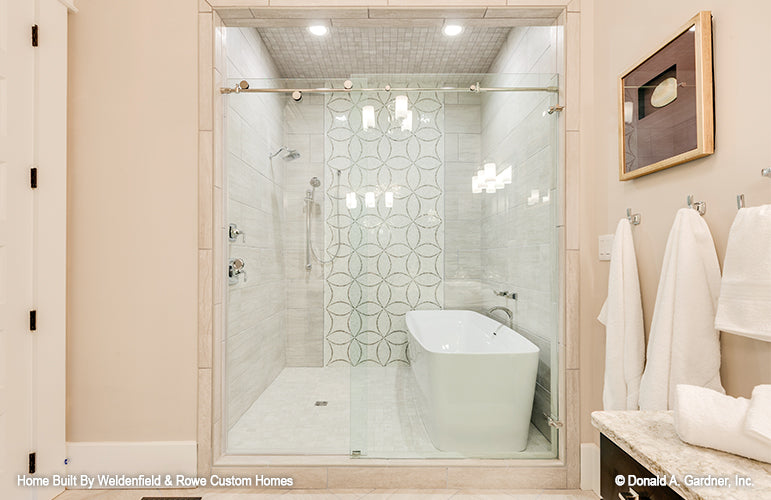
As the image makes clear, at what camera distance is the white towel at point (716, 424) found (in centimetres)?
76

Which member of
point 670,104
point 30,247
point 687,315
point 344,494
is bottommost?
point 344,494

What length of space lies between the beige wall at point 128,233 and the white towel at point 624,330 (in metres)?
1.87

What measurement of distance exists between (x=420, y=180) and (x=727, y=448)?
5.90 feet

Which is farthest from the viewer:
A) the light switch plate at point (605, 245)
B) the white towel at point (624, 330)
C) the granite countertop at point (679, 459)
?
the light switch plate at point (605, 245)

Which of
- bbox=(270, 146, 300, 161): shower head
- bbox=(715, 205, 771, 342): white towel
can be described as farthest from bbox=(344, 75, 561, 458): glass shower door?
bbox=(715, 205, 771, 342): white towel

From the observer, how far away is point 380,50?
3158mm

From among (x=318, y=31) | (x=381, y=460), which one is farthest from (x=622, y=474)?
(x=318, y=31)

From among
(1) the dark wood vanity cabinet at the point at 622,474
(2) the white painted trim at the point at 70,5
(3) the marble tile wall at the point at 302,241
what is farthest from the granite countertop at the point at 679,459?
(2) the white painted trim at the point at 70,5

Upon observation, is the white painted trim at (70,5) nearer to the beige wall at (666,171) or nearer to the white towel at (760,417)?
the beige wall at (666,171)

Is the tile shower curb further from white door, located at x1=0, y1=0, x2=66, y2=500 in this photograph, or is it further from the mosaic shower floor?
white door, located at x1=0, y1=0, x2=66, y2=500

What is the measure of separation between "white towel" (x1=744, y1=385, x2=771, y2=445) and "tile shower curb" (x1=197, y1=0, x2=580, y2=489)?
1245 millimetres

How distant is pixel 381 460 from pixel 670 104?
1.93 meters

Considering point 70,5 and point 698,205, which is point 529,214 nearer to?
point 698,205

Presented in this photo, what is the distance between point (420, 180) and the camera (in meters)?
2.34
